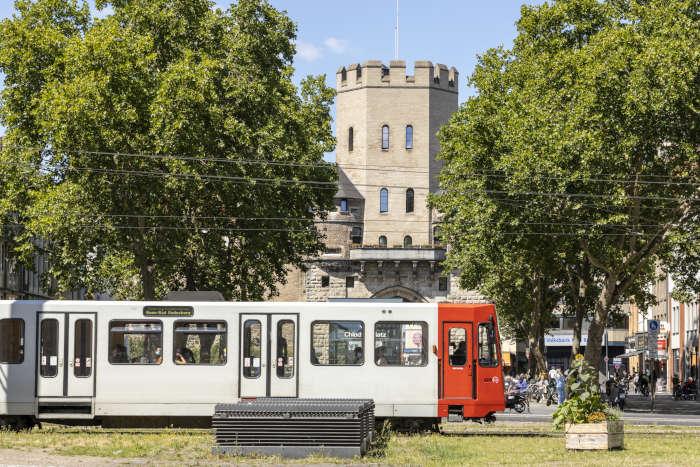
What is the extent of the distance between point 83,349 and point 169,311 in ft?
6.58

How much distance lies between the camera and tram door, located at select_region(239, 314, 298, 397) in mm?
28469

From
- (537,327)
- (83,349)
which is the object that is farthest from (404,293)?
(83,349)

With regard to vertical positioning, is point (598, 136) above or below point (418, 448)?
above

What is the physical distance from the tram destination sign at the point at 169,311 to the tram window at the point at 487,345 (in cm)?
631

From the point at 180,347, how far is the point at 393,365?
15.2 ft

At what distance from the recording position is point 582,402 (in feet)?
74.0

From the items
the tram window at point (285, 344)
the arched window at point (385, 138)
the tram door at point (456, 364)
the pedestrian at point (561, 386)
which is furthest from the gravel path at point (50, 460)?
the arched window at point (385, 138)

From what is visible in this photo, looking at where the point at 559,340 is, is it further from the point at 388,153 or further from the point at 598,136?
the point at 598,136

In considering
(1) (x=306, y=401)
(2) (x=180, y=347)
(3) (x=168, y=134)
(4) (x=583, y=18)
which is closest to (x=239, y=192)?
(3) (x=168, y=134)

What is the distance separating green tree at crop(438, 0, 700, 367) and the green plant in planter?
2120 centimetres

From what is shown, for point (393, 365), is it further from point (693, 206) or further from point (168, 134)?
point (693, 206)

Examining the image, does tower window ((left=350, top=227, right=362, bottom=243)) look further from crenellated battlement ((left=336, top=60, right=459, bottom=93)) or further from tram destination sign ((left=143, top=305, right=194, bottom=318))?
tram destination sign ((left=143, top=305, right=194, bottom=318))

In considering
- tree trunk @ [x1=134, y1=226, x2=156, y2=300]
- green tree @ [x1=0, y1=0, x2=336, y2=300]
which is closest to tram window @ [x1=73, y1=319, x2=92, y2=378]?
green tree @ [x1=0, y1=0, x2=336, y2=300]

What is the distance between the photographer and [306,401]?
75.5 feet
